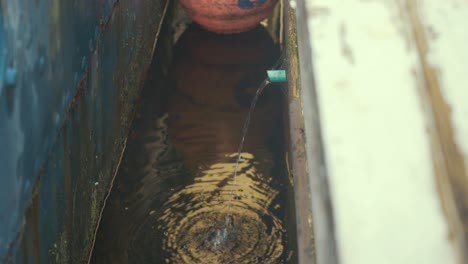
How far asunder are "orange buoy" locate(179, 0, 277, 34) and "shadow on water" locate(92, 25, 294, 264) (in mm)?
149

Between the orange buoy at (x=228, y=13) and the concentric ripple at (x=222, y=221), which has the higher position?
the orange buoy at (x=228, y=13)

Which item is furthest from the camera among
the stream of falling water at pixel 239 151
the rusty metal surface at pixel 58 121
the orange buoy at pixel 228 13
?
the orange buoy at pixel 228 13

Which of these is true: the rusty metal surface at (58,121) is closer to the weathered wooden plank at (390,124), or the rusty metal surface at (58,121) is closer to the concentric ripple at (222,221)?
the concentric ripple at (222,221)

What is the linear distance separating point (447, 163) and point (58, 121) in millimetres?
1725

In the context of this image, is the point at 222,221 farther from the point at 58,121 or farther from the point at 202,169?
the point at 58,121

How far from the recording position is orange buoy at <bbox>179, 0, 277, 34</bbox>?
640cm

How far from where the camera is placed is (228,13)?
6.48 m

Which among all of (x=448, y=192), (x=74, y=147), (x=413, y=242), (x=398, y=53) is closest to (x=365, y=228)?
(x=413, y=242)

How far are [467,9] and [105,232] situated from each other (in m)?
2.38

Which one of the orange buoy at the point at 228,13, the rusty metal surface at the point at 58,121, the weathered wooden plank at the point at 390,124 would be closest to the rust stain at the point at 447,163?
the weathered wooden plank at the point at 390,124

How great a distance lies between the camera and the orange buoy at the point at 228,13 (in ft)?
21.0

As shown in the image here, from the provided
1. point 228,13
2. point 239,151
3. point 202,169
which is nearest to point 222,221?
point 202,169

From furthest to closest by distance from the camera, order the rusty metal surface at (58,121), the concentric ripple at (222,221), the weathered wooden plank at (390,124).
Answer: the concentric ripple at (222,221), the rusty metal surface at (58,121), the weathered wooden plank at (390,124)

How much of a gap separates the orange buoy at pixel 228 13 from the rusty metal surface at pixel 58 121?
4.03ft
